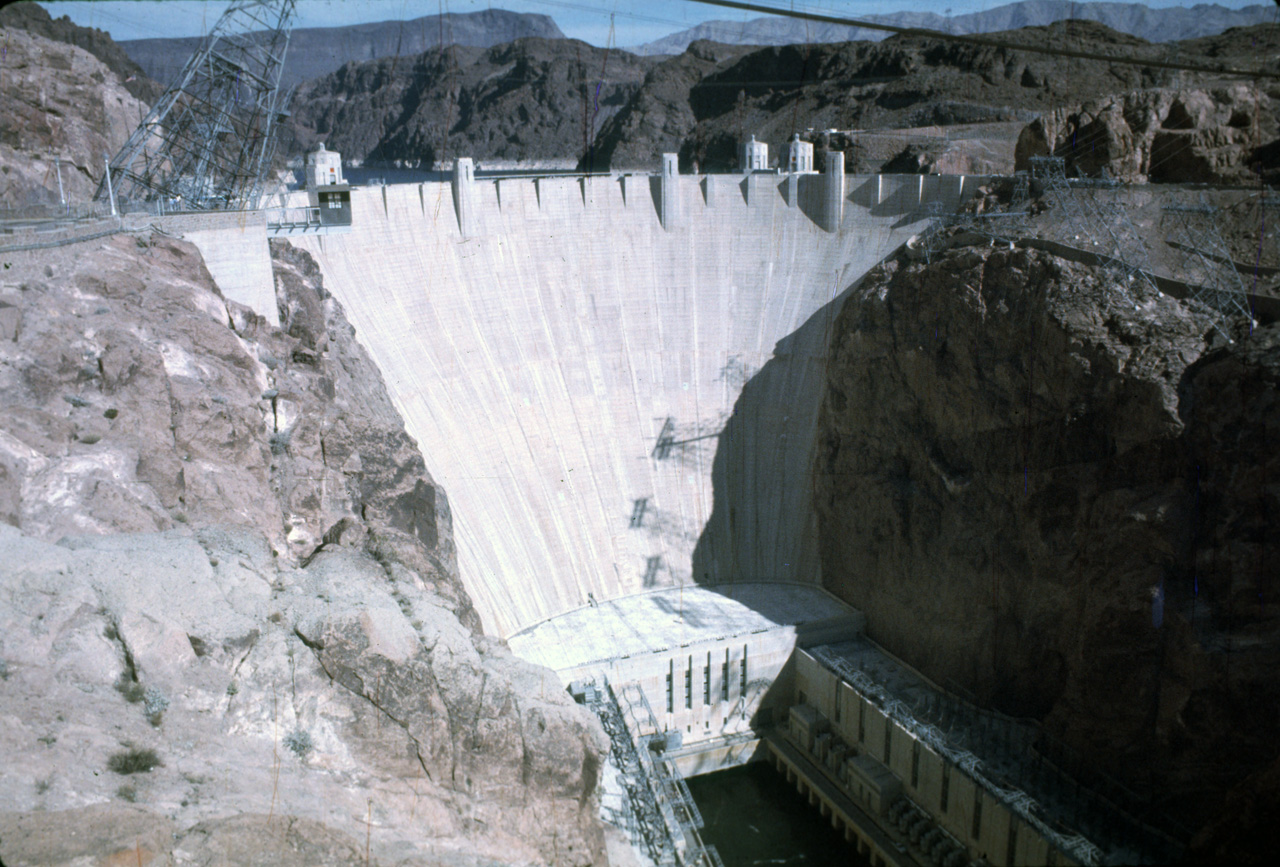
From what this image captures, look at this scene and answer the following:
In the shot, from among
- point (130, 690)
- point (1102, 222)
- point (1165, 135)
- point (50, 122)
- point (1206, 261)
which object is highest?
point (50, 122)

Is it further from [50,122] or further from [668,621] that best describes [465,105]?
[668,621]

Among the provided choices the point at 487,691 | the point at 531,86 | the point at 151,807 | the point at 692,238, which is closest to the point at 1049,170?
the point at 692,238

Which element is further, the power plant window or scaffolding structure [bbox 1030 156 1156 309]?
the power plant window

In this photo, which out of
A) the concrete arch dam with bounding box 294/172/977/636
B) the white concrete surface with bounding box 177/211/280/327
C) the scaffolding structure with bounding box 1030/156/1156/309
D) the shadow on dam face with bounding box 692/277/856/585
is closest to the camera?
the white concrete surface with bounding box 177/211/280/327

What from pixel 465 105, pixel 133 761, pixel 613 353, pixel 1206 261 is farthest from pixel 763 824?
pixel 465 105

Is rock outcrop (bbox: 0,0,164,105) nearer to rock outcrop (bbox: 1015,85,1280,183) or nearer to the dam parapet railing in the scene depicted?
the dam parapet railing

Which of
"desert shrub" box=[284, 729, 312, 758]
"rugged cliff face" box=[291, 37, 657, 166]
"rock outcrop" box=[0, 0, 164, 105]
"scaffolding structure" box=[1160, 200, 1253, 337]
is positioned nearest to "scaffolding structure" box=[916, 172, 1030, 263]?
"scaffolding structure" box=[1160, 200, 1253, 337]

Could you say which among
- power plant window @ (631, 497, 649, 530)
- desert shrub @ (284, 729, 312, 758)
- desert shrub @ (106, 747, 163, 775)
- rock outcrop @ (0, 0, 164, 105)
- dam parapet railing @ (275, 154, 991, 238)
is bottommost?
power plant window @ (631, 497, 649, 530)

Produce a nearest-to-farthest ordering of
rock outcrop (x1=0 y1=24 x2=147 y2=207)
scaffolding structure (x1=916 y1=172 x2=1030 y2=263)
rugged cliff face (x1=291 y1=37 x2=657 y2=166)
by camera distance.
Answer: scaffolding structure (x1=916 y1=172 x2=1030 y2=263), rock outcrop (x1=0 y1=24 x2=147 y2=207), rugged cliff face (x1=291 y1=37 x2=657 y2=166)
